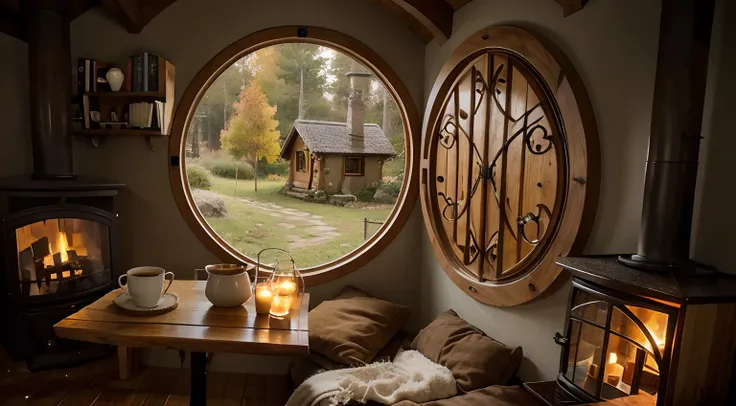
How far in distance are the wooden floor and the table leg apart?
27.6 inches

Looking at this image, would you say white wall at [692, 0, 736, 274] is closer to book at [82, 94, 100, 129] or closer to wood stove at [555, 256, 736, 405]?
wood stove at [555, 256, 736, 405]

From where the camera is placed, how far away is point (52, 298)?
249 cm

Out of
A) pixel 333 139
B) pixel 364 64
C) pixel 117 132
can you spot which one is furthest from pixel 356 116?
pixel 117 132

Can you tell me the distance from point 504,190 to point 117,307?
1665 millimetres

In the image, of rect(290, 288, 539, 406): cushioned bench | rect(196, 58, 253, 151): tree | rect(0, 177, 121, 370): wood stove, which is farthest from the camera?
rect(196, 58, 253, 151): tree

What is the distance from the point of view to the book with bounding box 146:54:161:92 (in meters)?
2.67

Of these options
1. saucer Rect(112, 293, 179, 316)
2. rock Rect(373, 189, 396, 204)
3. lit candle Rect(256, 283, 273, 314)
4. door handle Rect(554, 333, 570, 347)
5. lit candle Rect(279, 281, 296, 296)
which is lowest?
saucer Rect(112, 293, 179, 316)

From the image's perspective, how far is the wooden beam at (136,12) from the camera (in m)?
2.65

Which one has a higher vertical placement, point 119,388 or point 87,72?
point 87,72

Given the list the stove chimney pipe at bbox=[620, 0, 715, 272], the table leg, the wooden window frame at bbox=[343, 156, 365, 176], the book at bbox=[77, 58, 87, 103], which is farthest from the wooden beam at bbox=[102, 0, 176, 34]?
the stove chimney pipe at bbox=[620, 0, 715, 272]

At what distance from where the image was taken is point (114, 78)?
2664 millimetres

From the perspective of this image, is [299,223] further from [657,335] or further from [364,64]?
[657,335]

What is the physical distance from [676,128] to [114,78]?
2.73m

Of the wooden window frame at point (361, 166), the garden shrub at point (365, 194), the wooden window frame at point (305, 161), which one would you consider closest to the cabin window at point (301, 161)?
the wooden window frame at point (305, 161)
